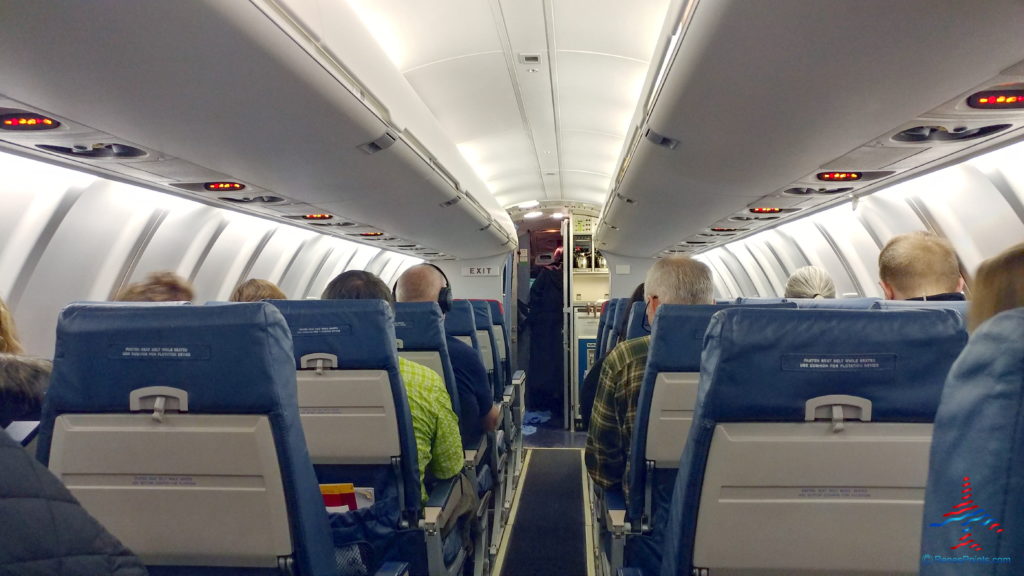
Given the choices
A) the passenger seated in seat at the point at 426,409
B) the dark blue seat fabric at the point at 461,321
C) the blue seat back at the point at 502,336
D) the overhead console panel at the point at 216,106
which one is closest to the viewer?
the overhead console panel at the point at 216,106

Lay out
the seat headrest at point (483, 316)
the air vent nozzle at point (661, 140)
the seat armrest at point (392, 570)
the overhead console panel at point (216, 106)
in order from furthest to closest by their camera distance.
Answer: the seat headrest at point (483, 316) < the air vent nozzle at point (661, 140) < the seat armrest at point (392, 570) < the overhead console panel at point (216, 106)

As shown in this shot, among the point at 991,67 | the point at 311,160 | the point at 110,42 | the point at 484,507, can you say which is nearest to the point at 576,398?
the point at 484,507

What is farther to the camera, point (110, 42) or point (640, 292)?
point (640, 292)

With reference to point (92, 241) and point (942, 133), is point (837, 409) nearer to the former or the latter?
point (942, 133)

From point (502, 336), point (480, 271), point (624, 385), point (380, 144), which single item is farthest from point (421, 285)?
point (480, 271)

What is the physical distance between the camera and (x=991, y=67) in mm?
2164

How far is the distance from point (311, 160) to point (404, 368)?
170cm

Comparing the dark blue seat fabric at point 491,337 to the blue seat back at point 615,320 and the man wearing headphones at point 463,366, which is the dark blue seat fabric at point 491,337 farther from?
the man wearing headphones at point 463,366

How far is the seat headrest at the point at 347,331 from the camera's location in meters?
2.48

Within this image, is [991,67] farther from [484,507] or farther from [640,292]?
[484,507]

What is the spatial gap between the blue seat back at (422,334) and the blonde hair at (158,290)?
121 centimetres

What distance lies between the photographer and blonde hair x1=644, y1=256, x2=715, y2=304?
9.85ft

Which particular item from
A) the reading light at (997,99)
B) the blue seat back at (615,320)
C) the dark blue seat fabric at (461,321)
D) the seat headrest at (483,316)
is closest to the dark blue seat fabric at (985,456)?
the reading light at (997,99)

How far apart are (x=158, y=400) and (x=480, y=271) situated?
10.4 metres
